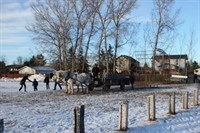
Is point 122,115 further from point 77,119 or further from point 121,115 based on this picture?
point 77,119

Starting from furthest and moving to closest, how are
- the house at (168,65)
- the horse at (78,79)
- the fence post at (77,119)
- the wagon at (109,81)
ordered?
1. the house at (168,65)
2. the wagon at (109,81)
3. the horse at (78,79)
4. the fence post at (77,119)

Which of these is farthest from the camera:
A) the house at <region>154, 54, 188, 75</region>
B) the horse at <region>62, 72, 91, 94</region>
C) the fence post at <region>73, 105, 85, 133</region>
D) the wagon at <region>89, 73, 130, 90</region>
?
the house at <region>154, 54, 188, 75</region>

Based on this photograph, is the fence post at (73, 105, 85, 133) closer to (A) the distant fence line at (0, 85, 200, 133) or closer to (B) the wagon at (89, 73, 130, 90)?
(A) the distant fence line at (0, 85, 200, 133)

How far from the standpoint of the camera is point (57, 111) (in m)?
15.1

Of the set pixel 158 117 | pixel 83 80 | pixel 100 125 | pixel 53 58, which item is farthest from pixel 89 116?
pixel 53 58

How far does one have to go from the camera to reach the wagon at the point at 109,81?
1136 inches

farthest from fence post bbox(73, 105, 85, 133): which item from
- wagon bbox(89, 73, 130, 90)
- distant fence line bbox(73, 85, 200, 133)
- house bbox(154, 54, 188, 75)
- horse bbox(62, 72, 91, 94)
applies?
house bbox(154, 54, 188, 75)

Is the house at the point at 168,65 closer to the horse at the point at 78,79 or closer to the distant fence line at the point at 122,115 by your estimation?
the horse at the point at 78,79

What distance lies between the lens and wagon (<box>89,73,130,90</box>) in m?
28.8

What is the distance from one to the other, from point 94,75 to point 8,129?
18264mm

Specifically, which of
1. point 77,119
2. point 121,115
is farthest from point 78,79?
point 77,119

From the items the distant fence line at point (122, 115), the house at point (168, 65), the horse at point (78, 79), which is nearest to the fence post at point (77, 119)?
the distant fence line at point (122, 115)

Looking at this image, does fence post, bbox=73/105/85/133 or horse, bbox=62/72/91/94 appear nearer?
fence post, bbox=73/105/85/133

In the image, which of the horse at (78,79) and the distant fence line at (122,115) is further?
the horse at (78,79)
